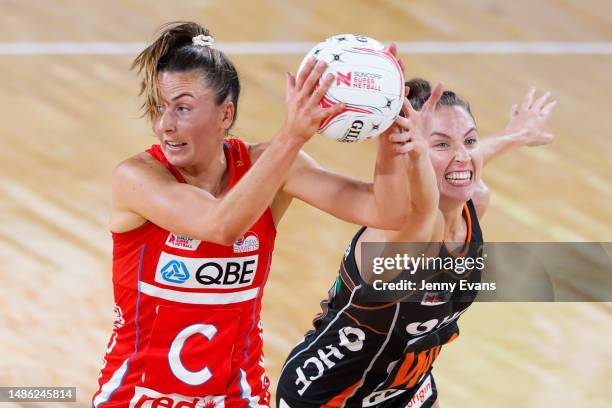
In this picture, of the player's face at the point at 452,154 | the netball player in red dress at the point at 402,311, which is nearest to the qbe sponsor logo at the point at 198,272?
the netball player in red dress at the point at 402,311

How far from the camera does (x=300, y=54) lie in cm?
819

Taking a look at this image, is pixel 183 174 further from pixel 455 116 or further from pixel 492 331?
pixel 492 331

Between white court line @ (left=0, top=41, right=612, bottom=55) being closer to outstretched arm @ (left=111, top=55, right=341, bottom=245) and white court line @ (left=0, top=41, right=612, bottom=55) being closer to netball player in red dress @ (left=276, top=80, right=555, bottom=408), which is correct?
netball player in red dress @ (left=276, top=80, right=555, bottom=408)

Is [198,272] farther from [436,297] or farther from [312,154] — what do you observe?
[312,154]

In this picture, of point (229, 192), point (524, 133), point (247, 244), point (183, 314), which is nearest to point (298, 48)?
point (524, 133)

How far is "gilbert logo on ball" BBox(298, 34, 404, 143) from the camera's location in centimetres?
290

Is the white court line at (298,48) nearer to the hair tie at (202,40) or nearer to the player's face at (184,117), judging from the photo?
the hair tie at (202,40)

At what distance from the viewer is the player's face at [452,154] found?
11.9 ft

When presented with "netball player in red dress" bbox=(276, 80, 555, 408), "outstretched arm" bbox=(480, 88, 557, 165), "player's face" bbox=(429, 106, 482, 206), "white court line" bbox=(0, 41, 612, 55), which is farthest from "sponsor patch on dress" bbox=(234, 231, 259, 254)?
"white court line" bbox=(0, 41, 612, 55)

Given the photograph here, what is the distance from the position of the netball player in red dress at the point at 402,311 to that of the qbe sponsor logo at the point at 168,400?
506 mm

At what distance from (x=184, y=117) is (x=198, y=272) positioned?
49 centimetres

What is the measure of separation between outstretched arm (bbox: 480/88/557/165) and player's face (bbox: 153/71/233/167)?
1.54 meters

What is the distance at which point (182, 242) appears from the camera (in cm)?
333

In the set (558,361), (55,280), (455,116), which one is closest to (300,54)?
(55,280)
